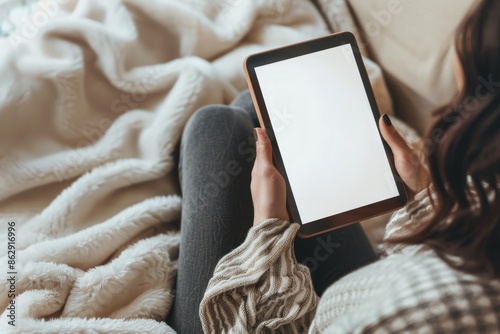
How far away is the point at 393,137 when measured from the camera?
635 millimetres

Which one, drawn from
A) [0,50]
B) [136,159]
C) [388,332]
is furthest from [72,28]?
[388,332]

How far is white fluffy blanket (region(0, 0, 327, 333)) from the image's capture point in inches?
24.6

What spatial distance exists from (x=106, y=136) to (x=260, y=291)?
0.40 metres

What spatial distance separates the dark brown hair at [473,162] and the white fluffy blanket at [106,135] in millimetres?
340

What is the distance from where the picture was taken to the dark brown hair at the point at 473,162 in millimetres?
365

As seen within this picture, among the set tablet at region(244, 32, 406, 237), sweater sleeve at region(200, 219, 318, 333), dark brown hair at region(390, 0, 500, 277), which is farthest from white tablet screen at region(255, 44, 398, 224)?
dark brown hair at region(390, 0, 500, 277)

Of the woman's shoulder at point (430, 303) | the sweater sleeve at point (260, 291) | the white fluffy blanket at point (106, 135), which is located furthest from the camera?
the white fluffy blanket at point (106, 135)

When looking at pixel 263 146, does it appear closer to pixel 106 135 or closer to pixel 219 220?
pixel 219 220

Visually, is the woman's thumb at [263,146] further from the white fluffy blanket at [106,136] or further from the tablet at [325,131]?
the white fluffy blanket at [106,136]

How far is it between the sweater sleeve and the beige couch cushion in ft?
1.34

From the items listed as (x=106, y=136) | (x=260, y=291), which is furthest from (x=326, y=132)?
(x=106, y=136)

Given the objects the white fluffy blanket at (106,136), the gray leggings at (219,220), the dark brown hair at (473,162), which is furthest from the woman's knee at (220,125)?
the dark brown hair at (473,162)

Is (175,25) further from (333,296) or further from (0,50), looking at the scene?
(333,296)

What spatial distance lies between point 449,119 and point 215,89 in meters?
0.45
